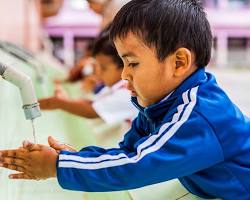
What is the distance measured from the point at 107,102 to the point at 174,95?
70 centimetres

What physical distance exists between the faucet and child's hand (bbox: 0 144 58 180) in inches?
2.3

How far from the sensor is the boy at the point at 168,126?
633 millimetres

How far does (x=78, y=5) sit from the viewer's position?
6086mm

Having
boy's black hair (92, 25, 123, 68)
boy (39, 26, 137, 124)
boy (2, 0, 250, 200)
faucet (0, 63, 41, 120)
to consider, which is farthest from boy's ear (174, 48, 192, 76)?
boy's black hair (92, 25, 123, 68)

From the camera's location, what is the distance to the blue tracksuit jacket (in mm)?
628

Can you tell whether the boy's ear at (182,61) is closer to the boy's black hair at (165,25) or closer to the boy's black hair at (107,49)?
the boy's black hair at (165,25)

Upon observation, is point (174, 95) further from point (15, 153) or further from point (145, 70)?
point (15, 153)

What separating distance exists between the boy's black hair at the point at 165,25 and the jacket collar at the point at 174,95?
0.03 meters

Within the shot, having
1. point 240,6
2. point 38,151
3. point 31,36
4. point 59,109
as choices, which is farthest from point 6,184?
point 240,6

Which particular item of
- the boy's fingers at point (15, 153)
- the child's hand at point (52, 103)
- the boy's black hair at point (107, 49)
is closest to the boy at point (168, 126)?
the boy's fingers at point (15, 153)

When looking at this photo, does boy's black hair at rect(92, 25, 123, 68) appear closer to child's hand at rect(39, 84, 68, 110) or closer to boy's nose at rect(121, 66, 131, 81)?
child's hand at rect(39, 84, 68, 110)

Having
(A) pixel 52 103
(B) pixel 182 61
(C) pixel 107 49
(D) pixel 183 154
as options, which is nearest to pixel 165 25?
(B) pixel 182 61

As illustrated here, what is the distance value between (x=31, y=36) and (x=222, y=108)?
Answer: 298cm

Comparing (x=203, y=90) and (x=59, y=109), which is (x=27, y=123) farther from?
(x=203, y=90)
